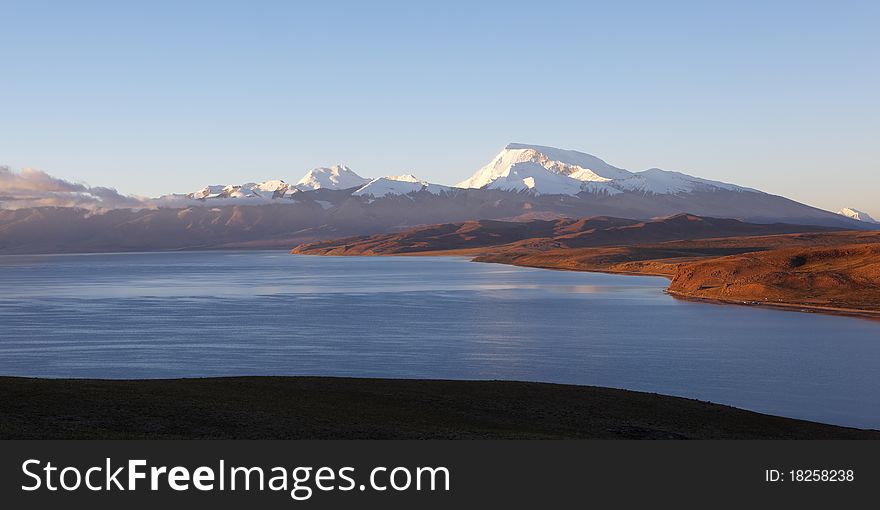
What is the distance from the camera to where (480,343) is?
84.3 meters

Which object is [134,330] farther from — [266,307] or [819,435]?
[819,435]

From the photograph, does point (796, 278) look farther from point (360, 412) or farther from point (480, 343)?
point (360, 412)

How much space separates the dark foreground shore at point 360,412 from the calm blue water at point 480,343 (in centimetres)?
976

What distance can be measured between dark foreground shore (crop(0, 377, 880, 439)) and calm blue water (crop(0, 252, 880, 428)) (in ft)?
32.0

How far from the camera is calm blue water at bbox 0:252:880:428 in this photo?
63219 millimetres

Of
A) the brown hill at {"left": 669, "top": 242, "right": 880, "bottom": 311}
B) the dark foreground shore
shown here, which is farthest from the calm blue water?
the brown hill at {"left": 669, "top": 242, "right": 880, "bottom": 311}

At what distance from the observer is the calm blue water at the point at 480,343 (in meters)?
63.2

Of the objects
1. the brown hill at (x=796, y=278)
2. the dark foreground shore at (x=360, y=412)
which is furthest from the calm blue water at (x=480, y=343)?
the brown hill at (x=796, y=278)

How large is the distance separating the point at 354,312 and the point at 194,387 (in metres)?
73.8

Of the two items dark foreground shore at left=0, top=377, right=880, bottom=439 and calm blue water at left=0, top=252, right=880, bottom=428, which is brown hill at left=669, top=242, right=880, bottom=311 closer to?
calm blue water at left=0, top=252, right=880, bottom=428

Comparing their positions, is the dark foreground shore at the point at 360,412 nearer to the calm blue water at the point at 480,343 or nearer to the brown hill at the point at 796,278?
the calm blue water at the point at 480,343

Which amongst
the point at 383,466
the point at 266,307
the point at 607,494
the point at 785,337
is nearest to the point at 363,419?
the point at 383,466

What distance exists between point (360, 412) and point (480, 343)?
43.4 meters

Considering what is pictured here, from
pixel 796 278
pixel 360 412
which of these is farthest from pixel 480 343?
pixel 796 278
